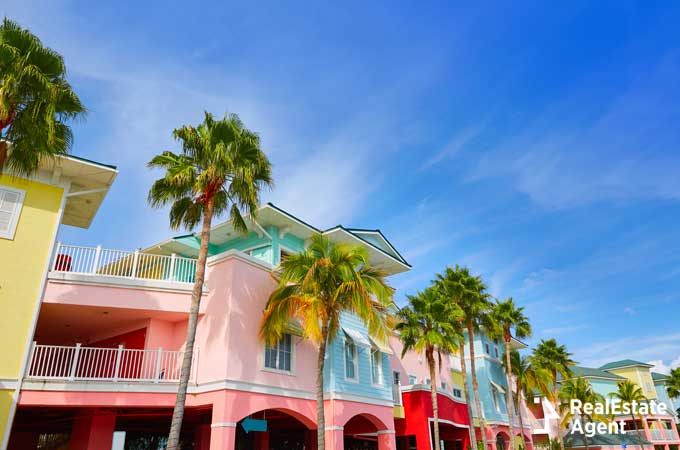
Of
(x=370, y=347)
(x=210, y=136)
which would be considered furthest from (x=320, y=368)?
(x=210, y=136)

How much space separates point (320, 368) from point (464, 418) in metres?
18.7

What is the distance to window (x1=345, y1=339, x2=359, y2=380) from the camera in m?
22.5

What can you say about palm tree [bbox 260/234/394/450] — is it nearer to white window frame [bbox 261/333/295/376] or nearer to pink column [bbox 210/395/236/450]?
white window frame [bbox 261/333/295/376]

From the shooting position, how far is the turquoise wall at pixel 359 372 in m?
21.0

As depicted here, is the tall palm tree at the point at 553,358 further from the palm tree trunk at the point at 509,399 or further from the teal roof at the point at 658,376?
the teal roof at the point at 658,376

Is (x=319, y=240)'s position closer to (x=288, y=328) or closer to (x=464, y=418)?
(x=288, y=328)

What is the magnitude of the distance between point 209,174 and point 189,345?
215 inches

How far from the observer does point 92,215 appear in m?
20.6

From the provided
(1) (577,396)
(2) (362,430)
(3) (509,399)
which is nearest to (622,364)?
(1) (577,396)

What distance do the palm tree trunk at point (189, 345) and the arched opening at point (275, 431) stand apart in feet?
15.9

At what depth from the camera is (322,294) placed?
17.8 m

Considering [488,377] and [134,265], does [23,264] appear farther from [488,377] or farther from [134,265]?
[488,377]

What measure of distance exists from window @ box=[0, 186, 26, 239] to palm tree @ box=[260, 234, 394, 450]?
9.02 m

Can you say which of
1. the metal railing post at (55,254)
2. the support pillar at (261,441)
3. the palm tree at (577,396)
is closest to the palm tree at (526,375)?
the palm tree at (577,396)
